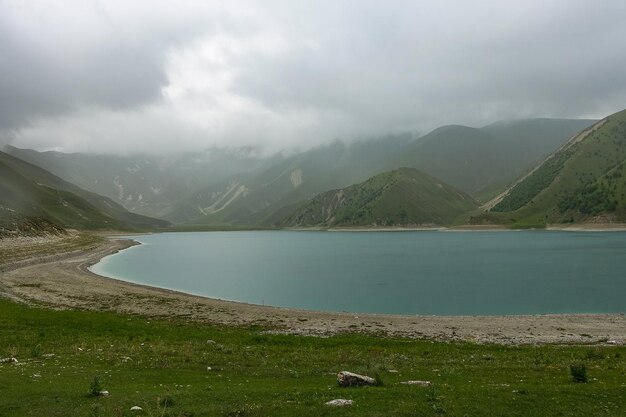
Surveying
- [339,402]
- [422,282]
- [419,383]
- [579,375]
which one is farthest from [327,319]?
[422,282]

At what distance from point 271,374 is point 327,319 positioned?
77.2ft

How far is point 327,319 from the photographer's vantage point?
41.0m

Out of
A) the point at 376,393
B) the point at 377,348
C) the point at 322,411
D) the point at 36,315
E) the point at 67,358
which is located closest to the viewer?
the point at 322,411

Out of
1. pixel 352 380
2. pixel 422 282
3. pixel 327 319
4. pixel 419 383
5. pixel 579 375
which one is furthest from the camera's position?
pixel 422 282

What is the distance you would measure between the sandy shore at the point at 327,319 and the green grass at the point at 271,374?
16.3 ft

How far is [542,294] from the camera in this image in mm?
57031

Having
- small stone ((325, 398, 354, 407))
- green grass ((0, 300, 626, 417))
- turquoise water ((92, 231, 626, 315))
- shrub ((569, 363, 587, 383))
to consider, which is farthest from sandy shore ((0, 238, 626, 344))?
small stone ((325, 398, 354, 407))

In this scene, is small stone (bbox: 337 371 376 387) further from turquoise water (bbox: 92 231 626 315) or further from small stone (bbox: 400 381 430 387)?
turquoise water (bbox: 92 231 626 315)

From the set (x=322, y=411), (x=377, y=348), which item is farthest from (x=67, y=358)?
(x=377, y=348)

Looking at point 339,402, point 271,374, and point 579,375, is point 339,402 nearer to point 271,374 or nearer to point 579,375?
point 271,374

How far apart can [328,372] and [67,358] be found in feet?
36.4

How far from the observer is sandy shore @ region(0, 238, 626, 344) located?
32.8 metres

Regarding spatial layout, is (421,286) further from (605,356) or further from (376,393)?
(376,393)

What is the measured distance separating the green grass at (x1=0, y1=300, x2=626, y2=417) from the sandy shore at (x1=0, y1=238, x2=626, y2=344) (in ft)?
16.3
